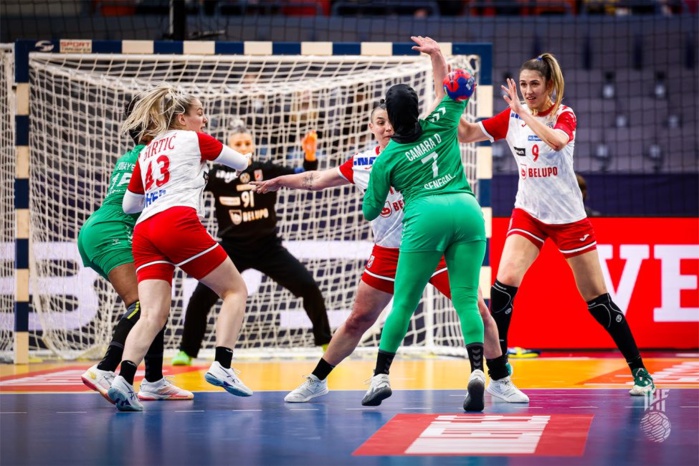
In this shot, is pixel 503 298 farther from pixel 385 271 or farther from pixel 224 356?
pixel 224 356

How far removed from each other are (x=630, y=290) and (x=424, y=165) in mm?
5160

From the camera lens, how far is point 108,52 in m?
9.10

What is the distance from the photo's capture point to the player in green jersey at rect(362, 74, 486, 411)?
521cm

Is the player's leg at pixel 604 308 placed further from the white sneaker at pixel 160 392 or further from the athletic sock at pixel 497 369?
the white sneaker at pixel 160 392

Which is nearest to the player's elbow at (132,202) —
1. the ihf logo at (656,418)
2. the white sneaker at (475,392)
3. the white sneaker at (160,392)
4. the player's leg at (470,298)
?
the white sneaker at (160,392)

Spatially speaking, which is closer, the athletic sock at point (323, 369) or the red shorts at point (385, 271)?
the red shorts at point (385, 271)

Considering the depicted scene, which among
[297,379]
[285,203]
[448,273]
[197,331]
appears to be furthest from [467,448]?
[285,203]

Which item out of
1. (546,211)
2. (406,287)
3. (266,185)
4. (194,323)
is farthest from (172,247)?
(194,323)

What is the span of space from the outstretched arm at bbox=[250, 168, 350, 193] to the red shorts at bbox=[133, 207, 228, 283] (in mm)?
465

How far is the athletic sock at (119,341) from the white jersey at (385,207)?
1.46 meters

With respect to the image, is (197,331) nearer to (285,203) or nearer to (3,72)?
(285,203)

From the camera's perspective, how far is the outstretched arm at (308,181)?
6.00 meters

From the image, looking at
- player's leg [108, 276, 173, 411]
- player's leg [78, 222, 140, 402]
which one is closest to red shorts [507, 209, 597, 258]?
player's leg [108, 276, 173, 411]

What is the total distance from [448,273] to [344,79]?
16.2 ft
